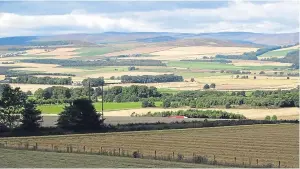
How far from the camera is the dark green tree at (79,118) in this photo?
53.9 metres

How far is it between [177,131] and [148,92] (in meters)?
47.4

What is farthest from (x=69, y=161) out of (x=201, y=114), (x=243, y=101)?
(x=243, y=101)

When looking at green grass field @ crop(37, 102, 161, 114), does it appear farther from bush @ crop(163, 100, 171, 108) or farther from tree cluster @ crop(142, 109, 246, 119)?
tree cluster @ crop(142, 109, 246, 119)

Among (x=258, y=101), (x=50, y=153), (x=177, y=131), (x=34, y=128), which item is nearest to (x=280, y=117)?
(x=258, y=101)

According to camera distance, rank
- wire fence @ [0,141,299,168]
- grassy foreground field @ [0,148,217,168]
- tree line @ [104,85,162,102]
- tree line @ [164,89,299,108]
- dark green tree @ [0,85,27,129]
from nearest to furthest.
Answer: grassy foreground field @ [0,148,217,168]
wire fence @ [0,141,299,168]
dark green tree @ [0,85,27,129]
tree line @ [164,89,299,108]
tree line @ [104,85,162,102]

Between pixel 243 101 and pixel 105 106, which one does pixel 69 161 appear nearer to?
pixel 105 106

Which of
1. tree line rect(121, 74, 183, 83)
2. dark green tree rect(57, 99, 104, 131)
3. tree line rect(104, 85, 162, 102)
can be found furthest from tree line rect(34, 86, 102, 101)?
dark green tree rect(57, 99, 104, 131)

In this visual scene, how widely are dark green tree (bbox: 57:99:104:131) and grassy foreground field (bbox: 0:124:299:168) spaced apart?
401cm

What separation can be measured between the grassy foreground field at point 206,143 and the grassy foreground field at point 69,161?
413 centimetres

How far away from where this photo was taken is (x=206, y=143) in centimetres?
4494

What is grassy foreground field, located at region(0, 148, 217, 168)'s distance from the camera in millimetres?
29331

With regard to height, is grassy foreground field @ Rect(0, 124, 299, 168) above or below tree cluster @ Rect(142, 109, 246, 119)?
below

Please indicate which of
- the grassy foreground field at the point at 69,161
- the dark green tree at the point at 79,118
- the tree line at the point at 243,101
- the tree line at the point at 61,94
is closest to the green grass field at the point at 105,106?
the tree line at the point at 243,101

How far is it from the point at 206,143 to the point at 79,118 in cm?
1351
